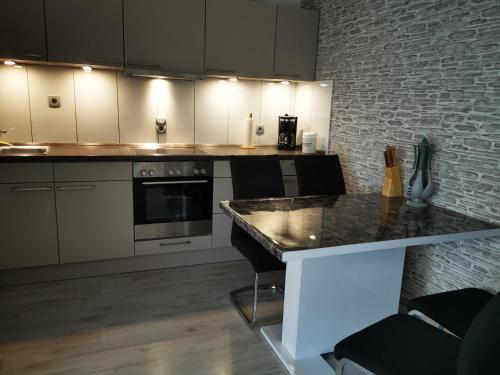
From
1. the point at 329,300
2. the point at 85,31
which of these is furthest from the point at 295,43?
the point at 329,300

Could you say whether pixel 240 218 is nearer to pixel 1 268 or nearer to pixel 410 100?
pixel 410 100

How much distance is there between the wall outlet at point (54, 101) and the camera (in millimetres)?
3027

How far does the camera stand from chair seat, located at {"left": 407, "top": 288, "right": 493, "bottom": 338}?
1.59 meters

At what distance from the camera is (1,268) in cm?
265

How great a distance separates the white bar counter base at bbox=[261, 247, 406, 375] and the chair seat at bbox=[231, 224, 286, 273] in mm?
190

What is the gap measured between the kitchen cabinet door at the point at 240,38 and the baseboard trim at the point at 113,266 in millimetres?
1492

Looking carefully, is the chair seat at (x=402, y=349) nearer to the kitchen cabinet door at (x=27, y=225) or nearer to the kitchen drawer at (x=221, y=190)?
the kitchen drawer at (x=221, y=190)

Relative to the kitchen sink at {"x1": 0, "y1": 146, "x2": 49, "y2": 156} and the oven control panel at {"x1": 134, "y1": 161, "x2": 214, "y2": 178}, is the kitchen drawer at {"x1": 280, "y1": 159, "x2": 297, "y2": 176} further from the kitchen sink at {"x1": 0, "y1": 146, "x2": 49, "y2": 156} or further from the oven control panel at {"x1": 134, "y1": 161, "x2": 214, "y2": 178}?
the kitchen sink at {"x1": 0, "y1": 146, "x2": 49, "y2": 156}

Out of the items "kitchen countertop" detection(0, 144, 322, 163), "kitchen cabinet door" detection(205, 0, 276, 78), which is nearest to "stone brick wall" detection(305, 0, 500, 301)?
"kitchen cabinet door" detection(205, 0, 276, 78)

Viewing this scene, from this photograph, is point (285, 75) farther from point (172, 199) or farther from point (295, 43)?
point (172, 199)

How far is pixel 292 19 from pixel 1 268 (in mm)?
2921

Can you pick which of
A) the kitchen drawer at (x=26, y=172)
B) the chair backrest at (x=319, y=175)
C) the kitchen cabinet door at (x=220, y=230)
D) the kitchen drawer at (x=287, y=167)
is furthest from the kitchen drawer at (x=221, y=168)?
the kitchen drawer at (x=26, y=172)

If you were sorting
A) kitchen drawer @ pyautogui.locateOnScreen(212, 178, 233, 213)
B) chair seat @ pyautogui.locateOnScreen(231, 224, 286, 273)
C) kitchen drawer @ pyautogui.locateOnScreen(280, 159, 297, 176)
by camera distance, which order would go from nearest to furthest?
1. chair seat @ pyautogui.locateOnScreen(231, 224, 286, 273)
2. kitchen drawer @ pyautogui.locateOnScreen(212, 178, 233, 213)
3. kitchen drawer @ pyautogui.locateOnScreen(280, 159, 297, 176)

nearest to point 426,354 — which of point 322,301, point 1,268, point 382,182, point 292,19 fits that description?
point 322,301
